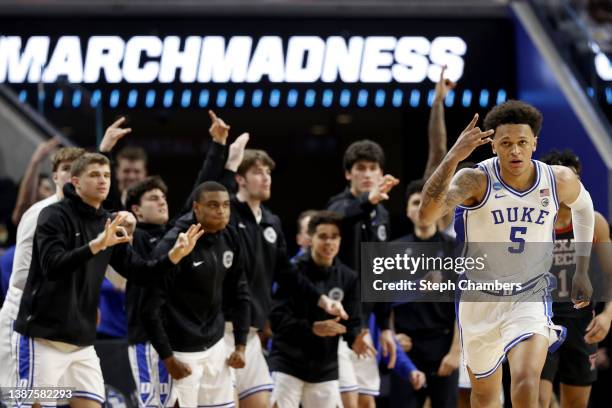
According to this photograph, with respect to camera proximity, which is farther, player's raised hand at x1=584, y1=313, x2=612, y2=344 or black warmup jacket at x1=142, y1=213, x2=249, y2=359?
black warmup jacket at x1=142, y1=213, x2=249, y2=359

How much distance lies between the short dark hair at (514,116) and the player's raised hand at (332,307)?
228cm

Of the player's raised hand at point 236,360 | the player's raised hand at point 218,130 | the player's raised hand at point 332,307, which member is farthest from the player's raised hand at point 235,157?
the player's raised hand at point 236,360

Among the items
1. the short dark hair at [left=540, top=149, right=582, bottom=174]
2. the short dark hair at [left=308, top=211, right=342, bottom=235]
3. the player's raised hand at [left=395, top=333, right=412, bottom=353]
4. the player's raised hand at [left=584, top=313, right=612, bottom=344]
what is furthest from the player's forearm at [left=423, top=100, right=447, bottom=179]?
the player's raised hand at [left=584, top=313, right=612, bottom=344]

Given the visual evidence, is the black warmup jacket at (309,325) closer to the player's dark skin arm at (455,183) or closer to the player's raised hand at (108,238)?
the player's raised hand at (108,238)

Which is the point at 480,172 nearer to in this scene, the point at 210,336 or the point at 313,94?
the point at 210,336

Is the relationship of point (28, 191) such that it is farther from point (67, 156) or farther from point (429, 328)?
point (429, 328)

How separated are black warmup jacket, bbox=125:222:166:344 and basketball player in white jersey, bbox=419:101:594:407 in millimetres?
2521

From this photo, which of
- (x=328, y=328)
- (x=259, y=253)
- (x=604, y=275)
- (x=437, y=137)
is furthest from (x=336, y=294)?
(x=604, y=275)

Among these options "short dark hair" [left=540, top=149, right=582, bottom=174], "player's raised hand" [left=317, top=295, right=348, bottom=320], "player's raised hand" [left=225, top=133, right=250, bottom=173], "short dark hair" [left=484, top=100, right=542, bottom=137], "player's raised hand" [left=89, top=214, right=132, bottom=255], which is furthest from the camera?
"player's raised hand" [left=225, top=133, right=250, bottom=173]

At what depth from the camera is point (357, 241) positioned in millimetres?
10102

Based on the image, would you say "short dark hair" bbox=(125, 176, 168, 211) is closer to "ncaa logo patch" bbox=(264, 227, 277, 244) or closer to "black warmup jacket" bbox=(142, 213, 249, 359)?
"black warmup jacket" bbox=(142, 213, 249, 359)

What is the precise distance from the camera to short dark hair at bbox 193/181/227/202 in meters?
8.62

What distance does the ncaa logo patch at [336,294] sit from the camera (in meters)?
9.58

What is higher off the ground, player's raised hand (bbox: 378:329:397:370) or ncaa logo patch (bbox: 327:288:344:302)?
ncaa logo patch (bbox: 327:288:344:302)
